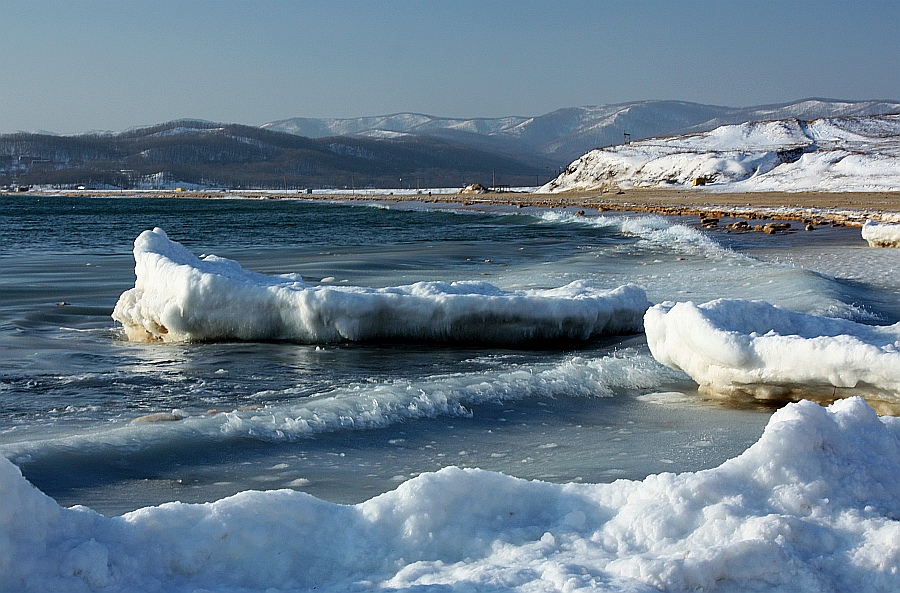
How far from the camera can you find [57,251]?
25.0m

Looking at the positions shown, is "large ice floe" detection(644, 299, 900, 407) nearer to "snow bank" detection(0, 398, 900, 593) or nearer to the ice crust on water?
the ice crust on water

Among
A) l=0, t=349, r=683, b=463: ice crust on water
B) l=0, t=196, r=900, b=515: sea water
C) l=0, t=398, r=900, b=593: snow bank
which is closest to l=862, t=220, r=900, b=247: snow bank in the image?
l=0, t=196, r=900, b=515: sea water

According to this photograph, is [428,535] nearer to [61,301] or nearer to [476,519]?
[476,519]

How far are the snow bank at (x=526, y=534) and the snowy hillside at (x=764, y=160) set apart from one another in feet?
228

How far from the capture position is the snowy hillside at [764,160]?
7788 centimetres

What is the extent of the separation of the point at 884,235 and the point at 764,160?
272 feet

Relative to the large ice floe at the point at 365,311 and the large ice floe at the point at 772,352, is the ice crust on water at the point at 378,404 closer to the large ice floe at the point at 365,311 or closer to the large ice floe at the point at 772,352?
the large ice floe at the point at 772,352

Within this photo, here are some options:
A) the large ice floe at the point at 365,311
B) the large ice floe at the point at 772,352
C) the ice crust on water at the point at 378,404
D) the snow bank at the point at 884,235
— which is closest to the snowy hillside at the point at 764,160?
the snow bank at the point at 884,235

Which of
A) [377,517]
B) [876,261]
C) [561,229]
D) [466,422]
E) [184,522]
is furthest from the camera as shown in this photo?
[561,229]

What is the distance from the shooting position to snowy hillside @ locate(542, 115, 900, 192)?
77.9m

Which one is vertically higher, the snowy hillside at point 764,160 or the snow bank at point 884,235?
the snowy hillside at point 764,160

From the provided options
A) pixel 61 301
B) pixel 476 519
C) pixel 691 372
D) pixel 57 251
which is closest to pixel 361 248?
pixel 57 251

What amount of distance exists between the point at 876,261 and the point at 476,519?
47.7 feet

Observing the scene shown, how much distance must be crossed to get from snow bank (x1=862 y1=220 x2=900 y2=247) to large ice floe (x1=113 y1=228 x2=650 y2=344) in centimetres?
1207
